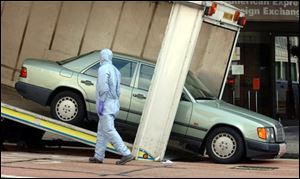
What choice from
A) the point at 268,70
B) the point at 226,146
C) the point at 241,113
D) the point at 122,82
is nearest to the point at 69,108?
the point at 122,82

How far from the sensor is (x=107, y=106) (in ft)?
27.8

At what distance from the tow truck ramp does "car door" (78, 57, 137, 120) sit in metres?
0.60

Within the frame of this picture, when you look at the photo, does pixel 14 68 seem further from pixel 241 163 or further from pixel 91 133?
pixel 241 163

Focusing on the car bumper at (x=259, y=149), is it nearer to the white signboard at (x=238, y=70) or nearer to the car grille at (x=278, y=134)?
the car grille at (x=278, y=134)

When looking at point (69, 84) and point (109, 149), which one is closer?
point (109, 149)

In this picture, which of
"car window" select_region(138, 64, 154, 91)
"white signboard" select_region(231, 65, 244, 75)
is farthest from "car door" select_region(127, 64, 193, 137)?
"white signboard" select_region(231, 65, 244, 75)

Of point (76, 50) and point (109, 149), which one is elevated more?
point (76, 50)

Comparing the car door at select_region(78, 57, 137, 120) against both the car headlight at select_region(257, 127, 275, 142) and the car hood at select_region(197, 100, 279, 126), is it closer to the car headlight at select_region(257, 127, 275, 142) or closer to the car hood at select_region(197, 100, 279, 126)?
the car hood at select_region(197, 100, 279, 126)

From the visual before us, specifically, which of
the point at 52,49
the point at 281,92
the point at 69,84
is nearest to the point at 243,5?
the point at 281,92

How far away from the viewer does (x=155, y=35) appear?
38.2ft

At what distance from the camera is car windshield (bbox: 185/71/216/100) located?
33.7 ft

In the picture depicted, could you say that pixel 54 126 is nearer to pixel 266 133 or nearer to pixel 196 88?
pixel 196 88

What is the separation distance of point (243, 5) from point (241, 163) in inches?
276

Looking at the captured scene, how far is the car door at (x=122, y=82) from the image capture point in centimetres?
983
